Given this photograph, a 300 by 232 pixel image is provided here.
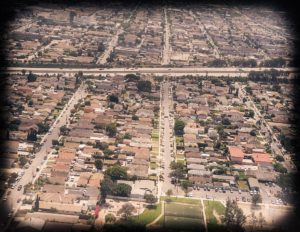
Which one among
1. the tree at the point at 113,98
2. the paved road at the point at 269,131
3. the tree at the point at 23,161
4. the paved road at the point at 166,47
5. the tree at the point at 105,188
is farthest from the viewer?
the paved road at the point at 166,47

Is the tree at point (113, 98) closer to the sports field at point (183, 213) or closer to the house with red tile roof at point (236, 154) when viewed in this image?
the house with red tile roof at point (236, 154)

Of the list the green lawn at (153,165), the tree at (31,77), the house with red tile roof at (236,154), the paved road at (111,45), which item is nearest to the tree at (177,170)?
the green lawn at (153,165)

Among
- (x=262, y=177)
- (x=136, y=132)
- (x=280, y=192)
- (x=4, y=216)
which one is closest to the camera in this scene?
(x=4, y=216)

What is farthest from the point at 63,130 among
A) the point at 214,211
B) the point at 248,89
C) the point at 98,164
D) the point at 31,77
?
the point at 248,89

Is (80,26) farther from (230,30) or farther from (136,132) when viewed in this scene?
(136,132)

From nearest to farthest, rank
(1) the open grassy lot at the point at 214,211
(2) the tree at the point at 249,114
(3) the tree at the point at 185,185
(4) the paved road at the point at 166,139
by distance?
(1) the open grassy lot at the point at 214,211
(3) the tree at the point at 185,185
(4) the paved road at the point at 166,139
(2) the tree at the point at 249,114

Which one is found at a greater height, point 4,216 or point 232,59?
point 4,216

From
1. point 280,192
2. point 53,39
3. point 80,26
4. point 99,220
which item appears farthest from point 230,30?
point 99,220
